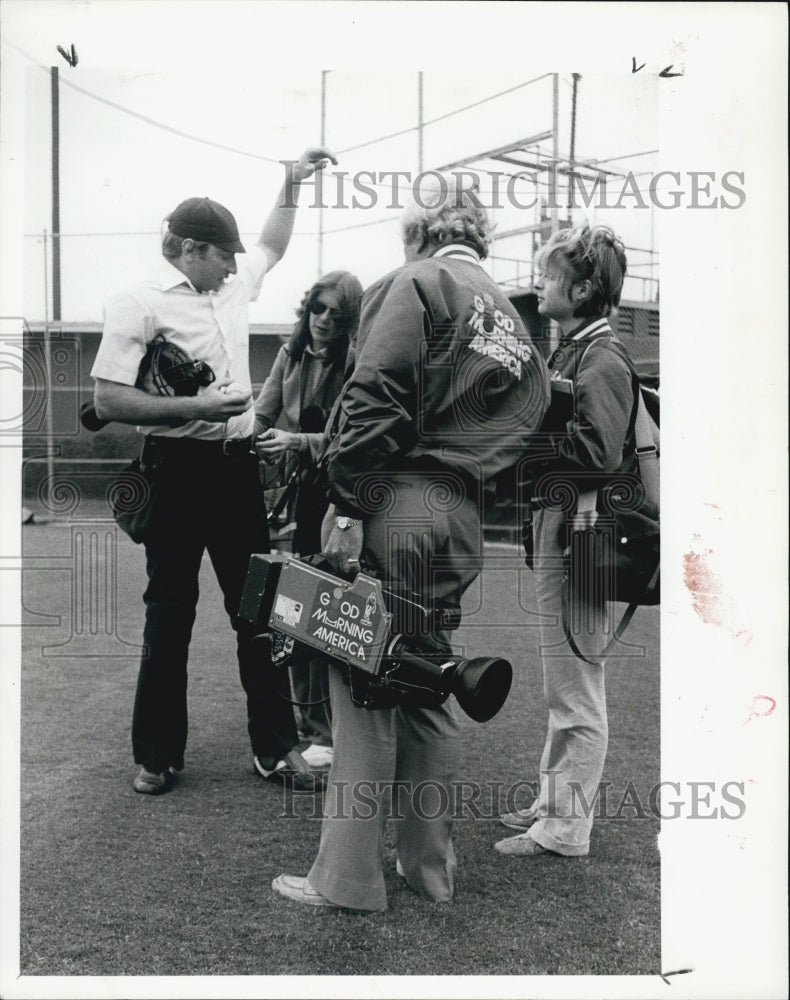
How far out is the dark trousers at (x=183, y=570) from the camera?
2.80 metres

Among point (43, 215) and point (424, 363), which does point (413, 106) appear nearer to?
point (424, 363)

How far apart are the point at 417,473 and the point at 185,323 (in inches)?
29.7

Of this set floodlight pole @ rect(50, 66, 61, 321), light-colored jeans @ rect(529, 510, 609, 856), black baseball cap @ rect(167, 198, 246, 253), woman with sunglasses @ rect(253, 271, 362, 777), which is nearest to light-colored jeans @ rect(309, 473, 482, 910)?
light-colored jeans @ rect(529, 510, 609, 856)

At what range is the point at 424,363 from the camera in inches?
93.3

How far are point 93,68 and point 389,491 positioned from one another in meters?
1.20

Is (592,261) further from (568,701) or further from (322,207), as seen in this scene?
(568,701)

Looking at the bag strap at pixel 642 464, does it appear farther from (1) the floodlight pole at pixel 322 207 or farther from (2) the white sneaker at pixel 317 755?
(2) the white sneaker at pixel 317 755

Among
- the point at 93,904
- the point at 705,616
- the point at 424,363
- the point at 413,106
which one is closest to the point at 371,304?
the point at 424,363

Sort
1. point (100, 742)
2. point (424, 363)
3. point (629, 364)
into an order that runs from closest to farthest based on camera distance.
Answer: point (424, 363), point (629, 364), point (100, 742)

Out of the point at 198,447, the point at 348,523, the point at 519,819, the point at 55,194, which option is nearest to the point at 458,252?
the point at 348,523

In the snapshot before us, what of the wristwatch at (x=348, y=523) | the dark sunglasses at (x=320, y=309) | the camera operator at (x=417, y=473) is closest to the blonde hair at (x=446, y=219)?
the camera operator at (x=417, y=473)

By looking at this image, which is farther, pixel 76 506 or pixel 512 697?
pixel 512 697

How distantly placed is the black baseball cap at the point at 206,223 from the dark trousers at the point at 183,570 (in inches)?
21.9

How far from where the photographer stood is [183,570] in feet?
9.44
